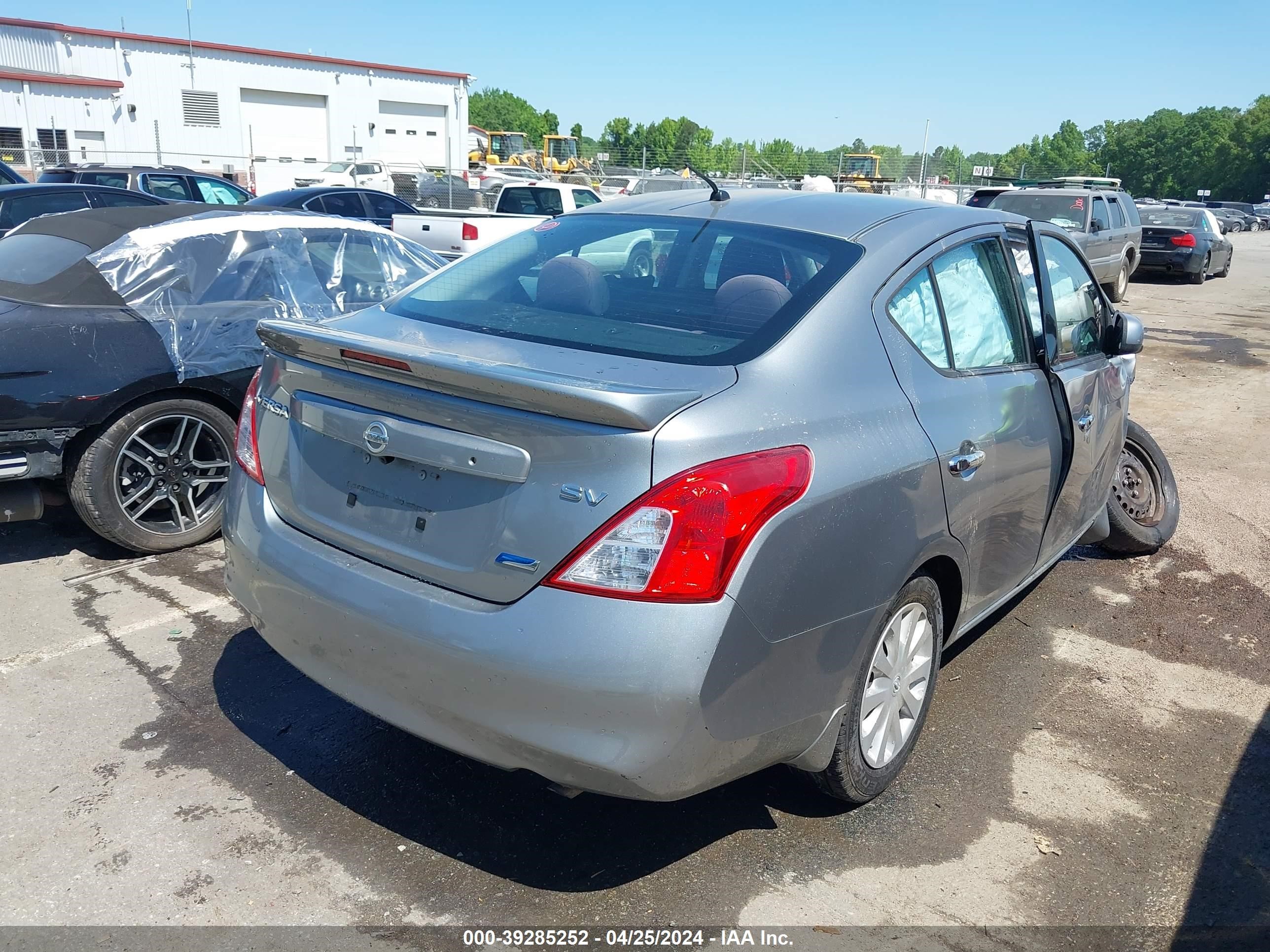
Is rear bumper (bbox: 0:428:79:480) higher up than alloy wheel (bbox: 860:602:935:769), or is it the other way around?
rear bumper (bbox: 0:428:79:480)

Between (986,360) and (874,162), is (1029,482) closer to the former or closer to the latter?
(986,360)

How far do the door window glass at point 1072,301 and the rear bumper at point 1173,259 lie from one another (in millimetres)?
19081

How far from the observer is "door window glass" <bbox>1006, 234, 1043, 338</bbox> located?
12.6 feet

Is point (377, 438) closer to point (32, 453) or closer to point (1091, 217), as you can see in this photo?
point (32, 453)

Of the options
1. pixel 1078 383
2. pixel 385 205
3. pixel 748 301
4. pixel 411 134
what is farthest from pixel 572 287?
pixel 411 134

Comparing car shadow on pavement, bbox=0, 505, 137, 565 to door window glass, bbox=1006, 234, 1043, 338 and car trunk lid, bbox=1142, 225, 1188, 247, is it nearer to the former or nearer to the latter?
door window glass, bbox=1006, 234, 1043, 338

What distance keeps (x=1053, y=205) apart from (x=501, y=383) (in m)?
15.6

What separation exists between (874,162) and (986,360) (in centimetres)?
3742

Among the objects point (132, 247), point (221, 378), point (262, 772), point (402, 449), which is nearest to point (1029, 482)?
point (402, 449)

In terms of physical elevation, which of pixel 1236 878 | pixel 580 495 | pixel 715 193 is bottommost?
pixel 1236 878

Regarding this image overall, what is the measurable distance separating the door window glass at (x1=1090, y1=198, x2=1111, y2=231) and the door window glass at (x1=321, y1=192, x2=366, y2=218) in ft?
37.8

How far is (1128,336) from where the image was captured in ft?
14.3

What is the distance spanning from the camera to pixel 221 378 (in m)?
4.98

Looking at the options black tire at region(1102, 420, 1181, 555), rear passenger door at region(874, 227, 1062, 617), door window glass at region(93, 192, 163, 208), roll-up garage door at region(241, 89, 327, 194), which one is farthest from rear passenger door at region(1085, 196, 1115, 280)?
roll-up garage door at region(241, 89, 327, 194)
